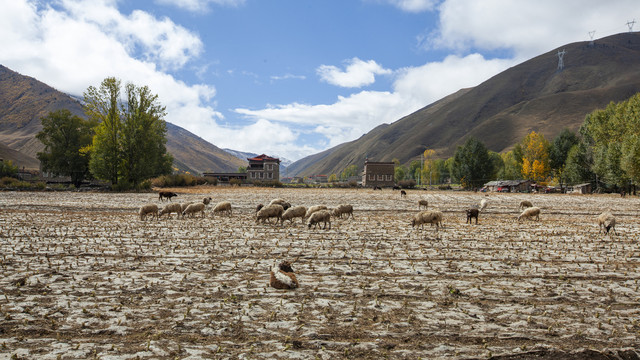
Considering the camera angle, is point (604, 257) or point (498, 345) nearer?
point (498, 345)

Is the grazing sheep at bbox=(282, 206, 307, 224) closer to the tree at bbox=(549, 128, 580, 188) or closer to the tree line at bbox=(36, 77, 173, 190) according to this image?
the tree line at bbox=(36, 77, 173, 190)

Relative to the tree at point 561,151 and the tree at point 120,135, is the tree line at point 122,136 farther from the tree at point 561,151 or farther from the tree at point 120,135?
the tree at point 561,151

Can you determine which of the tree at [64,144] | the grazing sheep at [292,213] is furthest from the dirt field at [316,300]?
the tree at [64,144]

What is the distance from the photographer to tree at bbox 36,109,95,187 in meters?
63.1

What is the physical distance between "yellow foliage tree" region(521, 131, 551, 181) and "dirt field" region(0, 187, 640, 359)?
319 feet

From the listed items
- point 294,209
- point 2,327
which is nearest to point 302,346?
point 2,327

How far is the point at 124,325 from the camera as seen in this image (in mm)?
5859

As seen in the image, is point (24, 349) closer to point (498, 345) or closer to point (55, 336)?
point (55, 336)

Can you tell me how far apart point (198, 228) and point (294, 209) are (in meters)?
5.03

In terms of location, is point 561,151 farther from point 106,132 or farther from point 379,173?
point 106,132

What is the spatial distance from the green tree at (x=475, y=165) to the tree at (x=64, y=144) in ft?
313

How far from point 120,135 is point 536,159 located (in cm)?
10179

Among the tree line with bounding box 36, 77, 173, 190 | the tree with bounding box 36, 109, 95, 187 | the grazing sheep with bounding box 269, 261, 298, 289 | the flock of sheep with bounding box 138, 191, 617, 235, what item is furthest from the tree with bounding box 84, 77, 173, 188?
the grazing sheep with bounding box 269, 261, 298, 289

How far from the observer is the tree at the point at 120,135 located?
2040 inches
